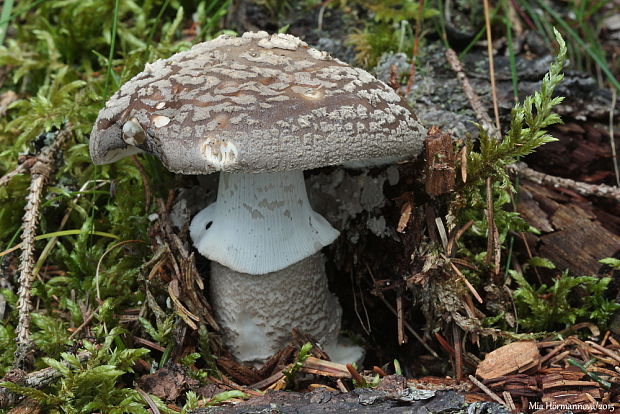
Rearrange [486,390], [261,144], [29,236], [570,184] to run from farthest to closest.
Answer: [570,184], [29,236], [486,390], [261,144]

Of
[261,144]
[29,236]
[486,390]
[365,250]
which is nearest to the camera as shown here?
[261,144]

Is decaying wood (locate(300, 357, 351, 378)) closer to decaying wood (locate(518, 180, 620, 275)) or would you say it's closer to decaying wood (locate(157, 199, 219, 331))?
decaying wood (locate(157, 199, 219, 331))

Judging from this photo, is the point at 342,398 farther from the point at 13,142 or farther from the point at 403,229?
the point at 13,142

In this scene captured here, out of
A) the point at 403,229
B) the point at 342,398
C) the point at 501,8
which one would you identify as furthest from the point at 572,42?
the point at 342,398

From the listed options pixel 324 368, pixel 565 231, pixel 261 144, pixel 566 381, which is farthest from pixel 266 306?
pixel 565 231

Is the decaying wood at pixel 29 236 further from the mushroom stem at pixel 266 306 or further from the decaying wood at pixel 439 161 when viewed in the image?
the decaying wood at pixel 439 161

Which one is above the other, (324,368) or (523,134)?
(523,134)

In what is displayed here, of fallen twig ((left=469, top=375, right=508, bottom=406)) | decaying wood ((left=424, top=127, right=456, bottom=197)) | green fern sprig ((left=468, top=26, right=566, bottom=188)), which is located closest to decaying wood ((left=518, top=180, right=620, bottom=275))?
green fern sprig ((left=468, top=26, right=566, bottom=188))

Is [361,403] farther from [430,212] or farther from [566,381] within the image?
[430,212]
